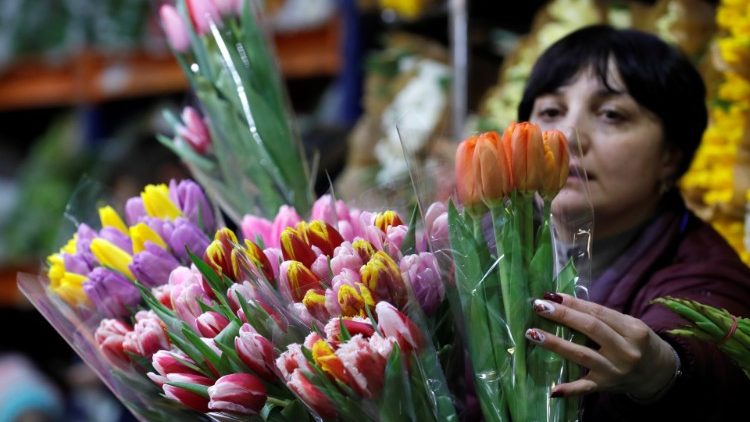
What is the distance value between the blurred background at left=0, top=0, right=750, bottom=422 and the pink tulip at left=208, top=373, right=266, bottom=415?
0.23 m

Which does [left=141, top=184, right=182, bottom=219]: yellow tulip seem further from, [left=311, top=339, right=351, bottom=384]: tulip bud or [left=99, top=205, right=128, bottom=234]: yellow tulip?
[left=311, top=339, right=351, bottom=384]: tulip bud

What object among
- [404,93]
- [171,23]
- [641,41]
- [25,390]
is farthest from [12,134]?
[641,41]

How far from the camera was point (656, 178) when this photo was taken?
130cm

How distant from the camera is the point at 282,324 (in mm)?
949

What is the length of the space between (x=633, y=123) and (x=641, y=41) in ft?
0.36

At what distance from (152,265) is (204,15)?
366 mm

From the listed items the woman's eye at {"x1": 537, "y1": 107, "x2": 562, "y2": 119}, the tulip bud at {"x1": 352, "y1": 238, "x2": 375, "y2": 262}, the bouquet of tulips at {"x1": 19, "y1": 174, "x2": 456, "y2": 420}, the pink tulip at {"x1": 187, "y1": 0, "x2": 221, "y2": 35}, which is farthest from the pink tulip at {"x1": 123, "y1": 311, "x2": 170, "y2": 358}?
the woman's eye at {"x1": 537, "y1": 107, "x2": 562, "y2": 119}

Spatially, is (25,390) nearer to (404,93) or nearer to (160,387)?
(404,93)

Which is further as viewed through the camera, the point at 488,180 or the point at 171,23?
the point at 171,23

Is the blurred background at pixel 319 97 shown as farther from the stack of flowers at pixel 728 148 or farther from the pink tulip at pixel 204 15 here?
the pink tulip at pixel 204 15

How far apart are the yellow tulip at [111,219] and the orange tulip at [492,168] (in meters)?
0.48

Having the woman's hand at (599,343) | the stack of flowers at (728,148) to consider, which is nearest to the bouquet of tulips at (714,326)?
the woman's hand at (599,343)

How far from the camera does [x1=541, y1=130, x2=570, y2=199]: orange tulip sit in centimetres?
92

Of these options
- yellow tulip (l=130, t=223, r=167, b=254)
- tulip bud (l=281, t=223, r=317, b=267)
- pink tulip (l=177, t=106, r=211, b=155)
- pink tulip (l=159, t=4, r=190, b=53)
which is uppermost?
pink tulip (l=159, t=4, r=190, b=53)
